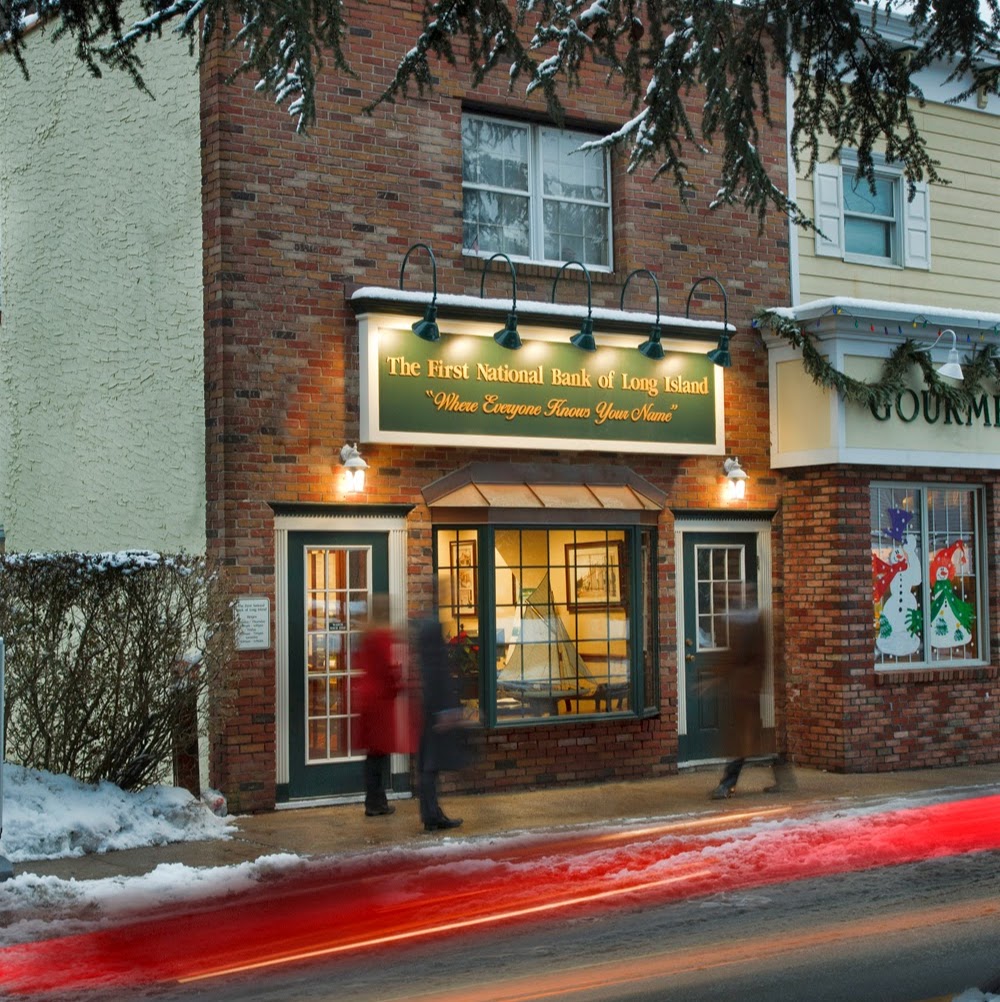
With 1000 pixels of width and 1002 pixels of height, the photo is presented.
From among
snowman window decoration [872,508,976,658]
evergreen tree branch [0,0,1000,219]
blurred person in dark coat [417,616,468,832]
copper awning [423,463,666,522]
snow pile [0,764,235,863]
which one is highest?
evergreen tree branch [0,0,1000,219]

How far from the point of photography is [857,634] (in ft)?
47.9

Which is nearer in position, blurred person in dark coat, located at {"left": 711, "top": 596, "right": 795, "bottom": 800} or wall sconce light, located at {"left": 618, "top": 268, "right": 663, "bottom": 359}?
blurred person in dark coat, located at {"left": 711, "top": 596, "right": 795, "bottom": 800}

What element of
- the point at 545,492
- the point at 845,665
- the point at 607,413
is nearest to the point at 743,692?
the point at 845,665

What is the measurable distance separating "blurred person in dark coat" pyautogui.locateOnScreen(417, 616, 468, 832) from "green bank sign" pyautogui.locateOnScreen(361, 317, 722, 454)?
230cm

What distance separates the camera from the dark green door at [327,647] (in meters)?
12.5

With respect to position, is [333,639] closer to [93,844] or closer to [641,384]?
[93,844]

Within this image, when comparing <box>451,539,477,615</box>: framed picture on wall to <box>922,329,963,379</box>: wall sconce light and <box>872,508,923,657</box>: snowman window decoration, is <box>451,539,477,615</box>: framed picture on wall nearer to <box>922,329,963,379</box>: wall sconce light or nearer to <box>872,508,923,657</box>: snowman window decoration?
<box>872,508,923,657</box>: snowman window decoration

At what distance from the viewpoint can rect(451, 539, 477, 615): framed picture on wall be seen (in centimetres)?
1330

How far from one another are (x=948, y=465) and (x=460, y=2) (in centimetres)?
860

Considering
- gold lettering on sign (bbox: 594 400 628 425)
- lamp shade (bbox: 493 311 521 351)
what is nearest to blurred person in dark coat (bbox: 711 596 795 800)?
gold lettering on sign (bbox: 594 400 628 425)

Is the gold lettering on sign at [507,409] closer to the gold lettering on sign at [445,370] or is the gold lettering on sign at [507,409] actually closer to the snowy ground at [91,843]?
the gold lettering on sign at [445,370]

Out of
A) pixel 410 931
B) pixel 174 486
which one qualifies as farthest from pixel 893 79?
pixel 174 486

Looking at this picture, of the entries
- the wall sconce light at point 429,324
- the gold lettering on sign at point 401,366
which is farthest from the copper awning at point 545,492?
the wall sconce light at point 429,324

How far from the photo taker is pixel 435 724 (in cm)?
1104
